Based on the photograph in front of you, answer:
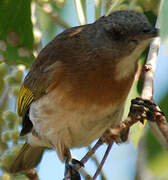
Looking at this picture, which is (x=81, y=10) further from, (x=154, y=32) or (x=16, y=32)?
(x=154, y=32)

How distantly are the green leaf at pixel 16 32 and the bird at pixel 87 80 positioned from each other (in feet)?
0.86

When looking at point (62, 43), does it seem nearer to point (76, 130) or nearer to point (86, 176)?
point (76, 130)

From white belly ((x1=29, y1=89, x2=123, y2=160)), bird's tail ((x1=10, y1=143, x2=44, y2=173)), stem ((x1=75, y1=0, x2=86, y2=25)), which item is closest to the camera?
white belly ((x1=29, y1=89, x2=123, y2=160))

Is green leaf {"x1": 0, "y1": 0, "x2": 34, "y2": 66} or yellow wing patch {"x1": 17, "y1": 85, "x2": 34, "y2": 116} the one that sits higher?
green leaf {"x1": 0, "y1": 0, "x2": 34, "y2": 66}

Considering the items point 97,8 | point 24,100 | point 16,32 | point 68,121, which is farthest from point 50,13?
point 68,121

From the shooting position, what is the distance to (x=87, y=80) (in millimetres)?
3426

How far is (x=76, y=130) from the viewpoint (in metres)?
3.58

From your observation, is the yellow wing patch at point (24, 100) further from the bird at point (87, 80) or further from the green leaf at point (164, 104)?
the green leaf at point (164, 104)

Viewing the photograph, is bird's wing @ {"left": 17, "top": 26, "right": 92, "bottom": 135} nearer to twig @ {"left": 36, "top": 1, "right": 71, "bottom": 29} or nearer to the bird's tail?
twig @ {"left": 36, "top": 1, "right": 71, "bottom": 29}

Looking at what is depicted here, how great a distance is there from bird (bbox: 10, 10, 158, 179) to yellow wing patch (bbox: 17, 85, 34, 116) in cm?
11

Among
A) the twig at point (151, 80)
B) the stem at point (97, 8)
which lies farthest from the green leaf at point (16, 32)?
the twig at point (151, 80)

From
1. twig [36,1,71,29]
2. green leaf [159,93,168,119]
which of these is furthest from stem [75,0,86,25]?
green leaf [159,93,168,119]

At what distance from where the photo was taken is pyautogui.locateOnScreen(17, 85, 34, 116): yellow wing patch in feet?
13.1

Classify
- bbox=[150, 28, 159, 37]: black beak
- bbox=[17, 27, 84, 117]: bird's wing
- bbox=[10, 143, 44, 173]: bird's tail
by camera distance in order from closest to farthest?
1. bbox=[150, 28, 159, 37]: black beak
2. bbox=[17, 27, 84, 117]: bird's wing
3. bbox=[10, 143, 44, 173]: bird's tail
